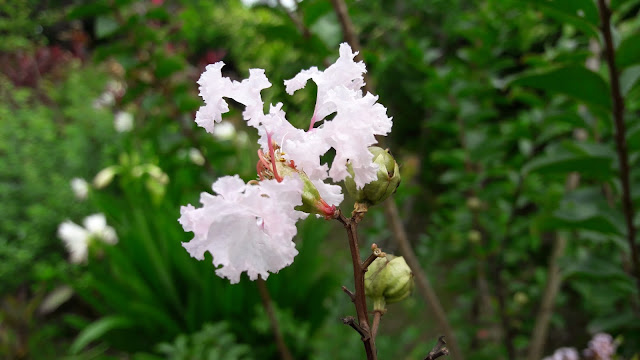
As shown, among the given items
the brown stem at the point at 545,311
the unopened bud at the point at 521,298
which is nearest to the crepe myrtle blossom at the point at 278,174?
the brown stem at the point at 545,311

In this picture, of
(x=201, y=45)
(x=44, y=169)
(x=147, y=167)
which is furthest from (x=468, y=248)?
(x=201, y=45)

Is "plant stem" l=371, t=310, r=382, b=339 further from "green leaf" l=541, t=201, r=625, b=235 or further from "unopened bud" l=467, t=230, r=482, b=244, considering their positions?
"unopened bud" l=467, t=230, r=482, b=244

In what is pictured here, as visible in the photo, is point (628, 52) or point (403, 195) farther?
point (403, 195)

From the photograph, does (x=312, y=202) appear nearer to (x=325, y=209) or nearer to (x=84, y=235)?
(x=325, y=209)

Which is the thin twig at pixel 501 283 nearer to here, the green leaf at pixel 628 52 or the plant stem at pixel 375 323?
the green leaf at pixel 628 52

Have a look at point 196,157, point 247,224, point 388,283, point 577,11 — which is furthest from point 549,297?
point 196,157

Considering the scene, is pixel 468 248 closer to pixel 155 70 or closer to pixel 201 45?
pixel 155 70

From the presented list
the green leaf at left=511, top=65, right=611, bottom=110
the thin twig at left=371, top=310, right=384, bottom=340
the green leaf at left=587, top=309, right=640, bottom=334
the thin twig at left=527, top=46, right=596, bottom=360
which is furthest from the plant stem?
the thin twig at left=527, top=46, right=596, bottom=360
